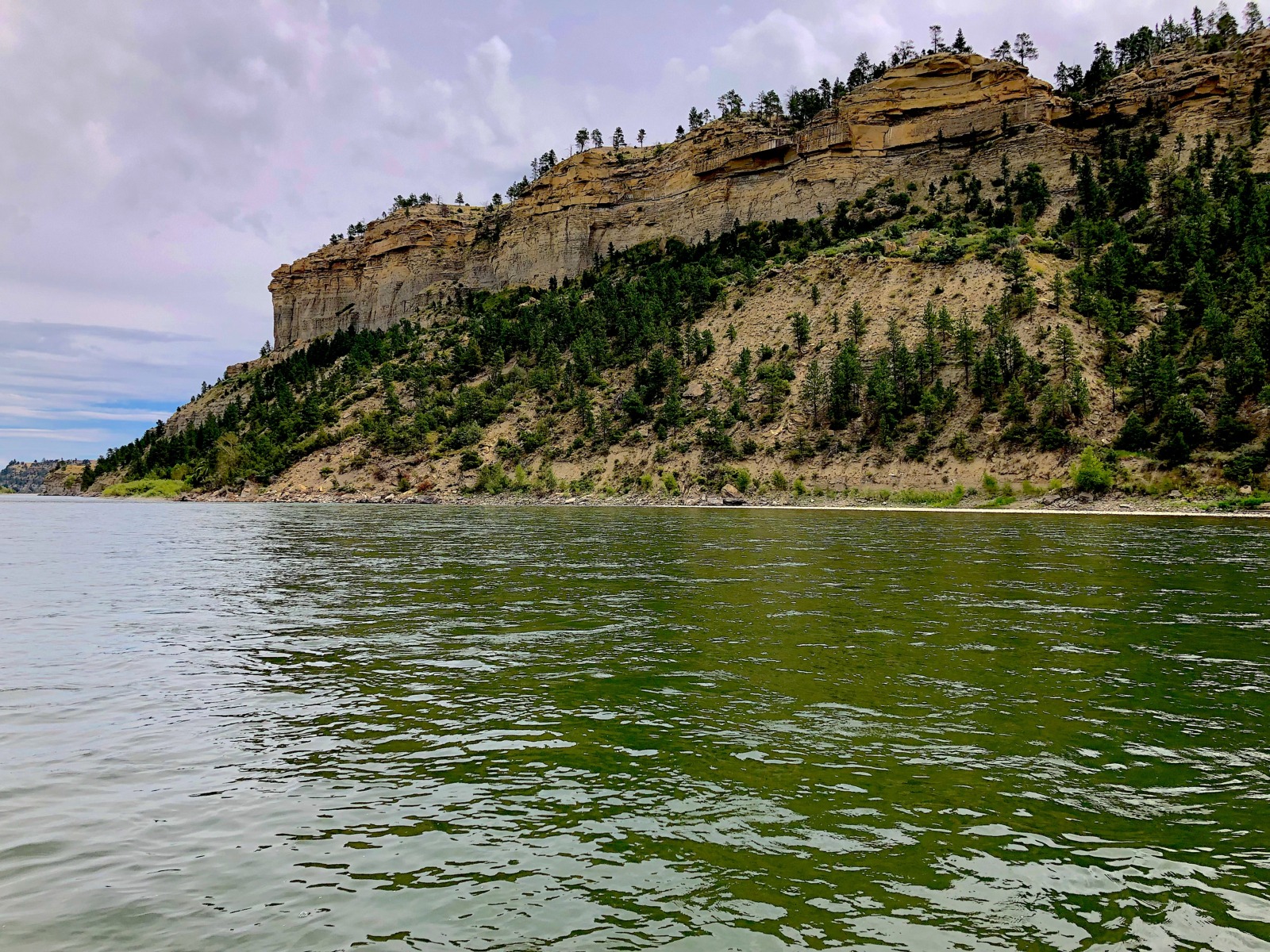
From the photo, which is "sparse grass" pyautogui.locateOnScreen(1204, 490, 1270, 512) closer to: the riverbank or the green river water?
the riverbank

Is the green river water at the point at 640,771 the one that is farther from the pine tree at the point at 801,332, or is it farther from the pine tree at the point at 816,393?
the pine tree at the point at 801,332

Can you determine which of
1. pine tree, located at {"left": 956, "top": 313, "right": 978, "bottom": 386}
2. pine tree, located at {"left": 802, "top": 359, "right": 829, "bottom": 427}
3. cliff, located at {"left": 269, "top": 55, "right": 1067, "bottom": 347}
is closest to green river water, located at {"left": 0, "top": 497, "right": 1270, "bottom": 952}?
pine tree, located at {"left": 956, "top": 313, "right": 978, "bottom": 386}

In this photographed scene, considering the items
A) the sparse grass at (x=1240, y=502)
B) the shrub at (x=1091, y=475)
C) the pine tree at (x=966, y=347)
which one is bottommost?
the sparse grass at (x=1240, y=502)

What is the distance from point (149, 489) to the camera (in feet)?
417

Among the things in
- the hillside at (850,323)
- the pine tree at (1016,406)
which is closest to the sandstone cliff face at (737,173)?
the hillside at (850,323)

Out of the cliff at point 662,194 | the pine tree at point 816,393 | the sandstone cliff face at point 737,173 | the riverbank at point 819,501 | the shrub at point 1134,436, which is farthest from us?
the cliff at point 662,194

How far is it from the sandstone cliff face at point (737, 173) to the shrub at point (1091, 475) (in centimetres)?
6900

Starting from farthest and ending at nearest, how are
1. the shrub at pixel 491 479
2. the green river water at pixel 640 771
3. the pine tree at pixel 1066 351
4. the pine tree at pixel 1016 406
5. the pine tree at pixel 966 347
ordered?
the shrub at pixel 491 479, the pine tree at pixel 966 347, the pine tree at pixel 1066 351, the pine tree at pixel 1016 406, the green river water at pixel 640 771

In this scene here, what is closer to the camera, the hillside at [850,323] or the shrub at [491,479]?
the hillside at [850,323]

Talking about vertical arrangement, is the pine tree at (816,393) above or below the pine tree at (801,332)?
below

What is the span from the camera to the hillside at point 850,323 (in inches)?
2665

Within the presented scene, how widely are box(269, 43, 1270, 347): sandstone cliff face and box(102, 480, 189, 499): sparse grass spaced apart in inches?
2291

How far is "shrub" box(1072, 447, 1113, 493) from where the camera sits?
5834 centimetres

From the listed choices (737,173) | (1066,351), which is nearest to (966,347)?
(1066,351)
